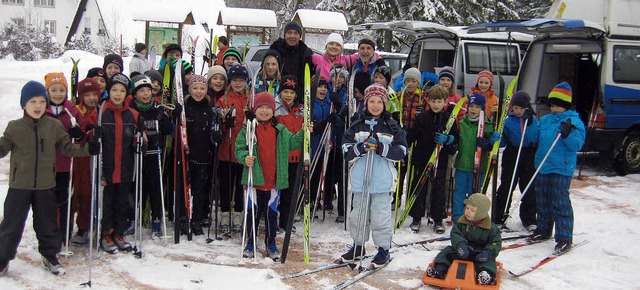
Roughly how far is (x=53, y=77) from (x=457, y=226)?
3796 millimetres

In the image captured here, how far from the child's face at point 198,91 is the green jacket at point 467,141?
2856mm

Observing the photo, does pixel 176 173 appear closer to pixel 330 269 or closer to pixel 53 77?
pixel 53 77

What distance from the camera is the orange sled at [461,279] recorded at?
14.1ft

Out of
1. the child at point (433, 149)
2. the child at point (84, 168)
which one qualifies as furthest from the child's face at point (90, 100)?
the child at point (433, 149)

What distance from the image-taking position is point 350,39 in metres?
29.2

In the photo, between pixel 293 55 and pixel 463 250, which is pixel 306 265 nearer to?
pixel 463 250

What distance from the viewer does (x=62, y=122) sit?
4.54 metres

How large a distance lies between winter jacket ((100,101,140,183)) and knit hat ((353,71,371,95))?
263 cm

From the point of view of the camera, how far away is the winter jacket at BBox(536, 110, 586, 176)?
5.41m

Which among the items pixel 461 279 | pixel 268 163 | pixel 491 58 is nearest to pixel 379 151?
pixel 268 163

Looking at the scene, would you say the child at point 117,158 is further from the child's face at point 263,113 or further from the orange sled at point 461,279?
the orange sled at point 461,279

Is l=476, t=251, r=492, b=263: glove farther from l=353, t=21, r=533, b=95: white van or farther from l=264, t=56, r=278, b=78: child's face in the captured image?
l=353, t=21, r=533, b=95: white van

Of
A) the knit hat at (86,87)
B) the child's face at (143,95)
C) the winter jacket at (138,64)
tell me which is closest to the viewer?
the knit hat at (86,87)

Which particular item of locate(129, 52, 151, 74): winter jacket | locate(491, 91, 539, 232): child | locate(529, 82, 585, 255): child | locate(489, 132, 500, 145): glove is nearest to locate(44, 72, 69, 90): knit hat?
locate(129, 52, 151, 74): winter jacket
